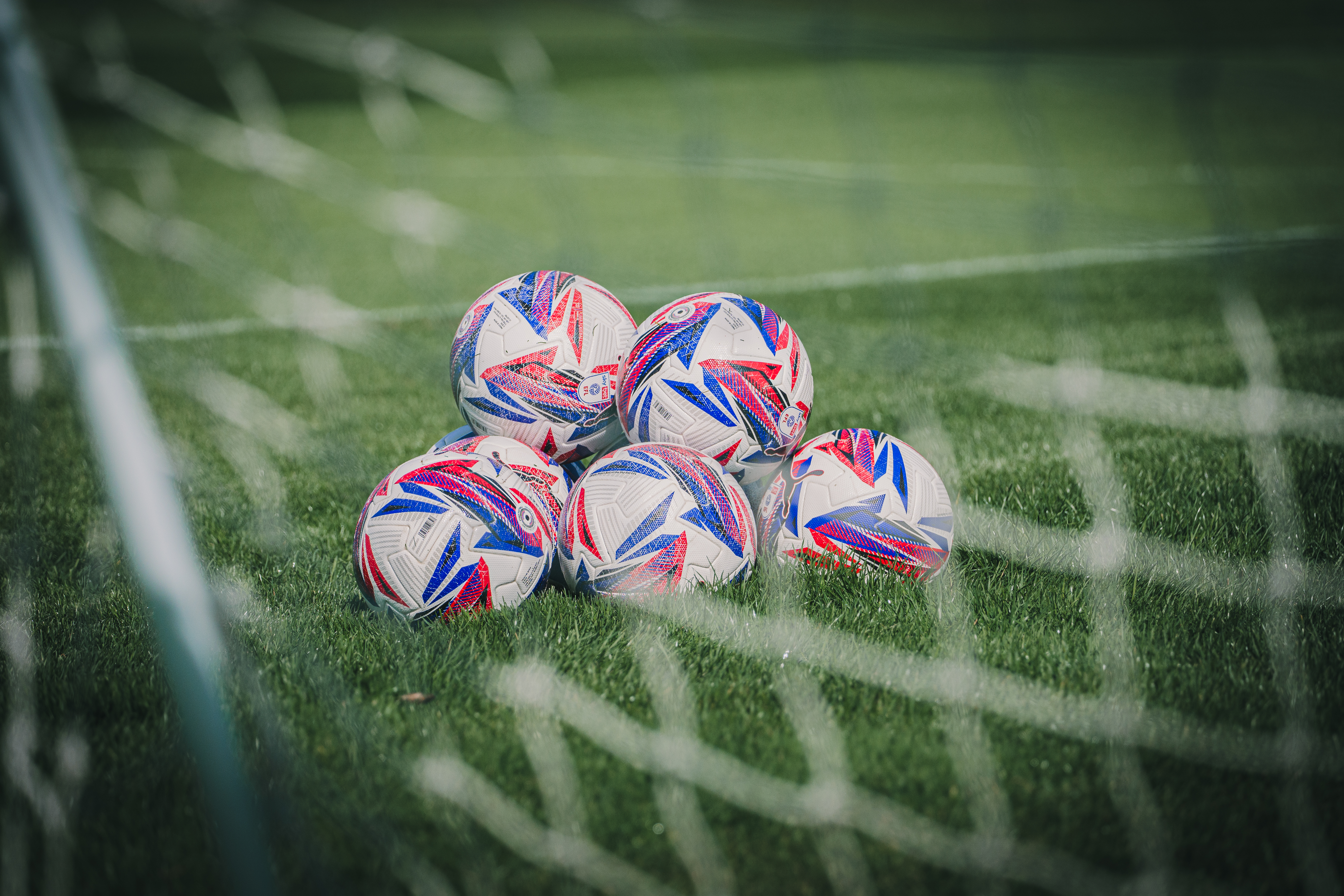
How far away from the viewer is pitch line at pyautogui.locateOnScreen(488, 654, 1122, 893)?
167cm

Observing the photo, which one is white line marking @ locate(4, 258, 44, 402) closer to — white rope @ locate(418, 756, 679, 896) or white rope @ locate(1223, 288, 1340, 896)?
white rope @ locate(418, 756, 679, 896)

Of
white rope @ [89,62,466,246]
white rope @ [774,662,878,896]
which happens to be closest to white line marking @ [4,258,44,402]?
white rope @ [89,62,466,246]

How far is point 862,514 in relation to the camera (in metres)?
2.54

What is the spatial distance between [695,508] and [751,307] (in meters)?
0.62

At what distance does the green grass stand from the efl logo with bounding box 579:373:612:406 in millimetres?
582

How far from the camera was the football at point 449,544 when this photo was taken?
93.6 inches

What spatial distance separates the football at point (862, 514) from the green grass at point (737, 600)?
84 millimetres

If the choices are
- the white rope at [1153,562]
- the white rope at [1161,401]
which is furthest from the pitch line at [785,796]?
the white rope at [1161,401]

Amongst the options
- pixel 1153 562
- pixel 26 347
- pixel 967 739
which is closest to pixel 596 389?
pixel 967 739

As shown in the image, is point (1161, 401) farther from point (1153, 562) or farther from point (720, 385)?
point (720, 385)

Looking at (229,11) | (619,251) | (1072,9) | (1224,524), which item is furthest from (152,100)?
(1072,9)

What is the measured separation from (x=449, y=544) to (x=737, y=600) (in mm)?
696

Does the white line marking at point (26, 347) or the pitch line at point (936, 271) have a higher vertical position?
the white line marking at point (26, 347)

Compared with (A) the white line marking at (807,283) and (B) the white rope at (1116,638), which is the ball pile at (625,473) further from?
(A) the white line marking at (807,283)
